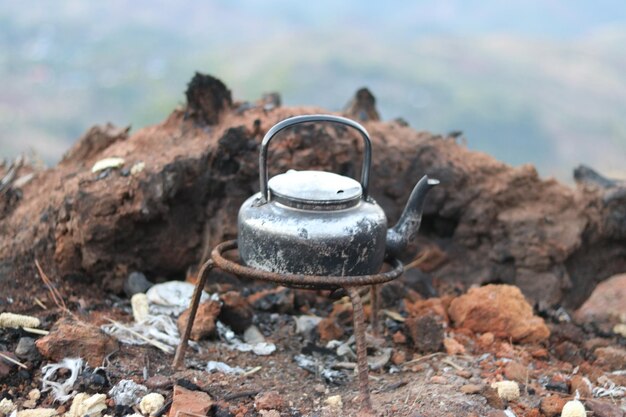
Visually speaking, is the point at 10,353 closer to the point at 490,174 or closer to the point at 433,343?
the point at 433,343

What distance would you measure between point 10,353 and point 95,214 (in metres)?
1.44

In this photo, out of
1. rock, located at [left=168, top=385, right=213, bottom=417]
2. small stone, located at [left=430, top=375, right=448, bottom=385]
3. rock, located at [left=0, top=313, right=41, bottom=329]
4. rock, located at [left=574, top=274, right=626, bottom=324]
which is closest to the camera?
rock, located at [left=168, top=385, right=213, bottom=417]

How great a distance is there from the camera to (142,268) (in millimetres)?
5305

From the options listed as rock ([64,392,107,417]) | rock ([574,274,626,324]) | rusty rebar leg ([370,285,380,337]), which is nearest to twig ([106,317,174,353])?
rock ([64,392,107,417])

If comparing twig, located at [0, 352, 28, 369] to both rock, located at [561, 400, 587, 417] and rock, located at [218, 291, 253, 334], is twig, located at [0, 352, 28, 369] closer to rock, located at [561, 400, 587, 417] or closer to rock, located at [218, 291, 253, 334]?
rock, located at [218, 291, 253, 334]

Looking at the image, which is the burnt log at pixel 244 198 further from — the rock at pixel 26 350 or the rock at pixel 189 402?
the rock at pixel 189 402

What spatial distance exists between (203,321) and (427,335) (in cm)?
143

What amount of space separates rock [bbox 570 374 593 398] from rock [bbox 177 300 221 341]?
2.21m

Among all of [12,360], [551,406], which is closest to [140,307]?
[12,360]

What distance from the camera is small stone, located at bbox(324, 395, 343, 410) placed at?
366 cm

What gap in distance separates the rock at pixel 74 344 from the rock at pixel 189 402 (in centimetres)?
59

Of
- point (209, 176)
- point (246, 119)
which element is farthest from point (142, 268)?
point (246, 119)

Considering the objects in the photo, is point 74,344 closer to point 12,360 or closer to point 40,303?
point 12,360

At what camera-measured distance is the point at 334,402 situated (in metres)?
3.70
